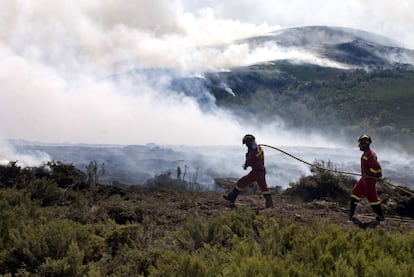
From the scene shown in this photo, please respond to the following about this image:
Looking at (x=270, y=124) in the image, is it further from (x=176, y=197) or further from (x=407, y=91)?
(x=176, y=197)

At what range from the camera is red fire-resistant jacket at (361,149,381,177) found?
9.93 metres

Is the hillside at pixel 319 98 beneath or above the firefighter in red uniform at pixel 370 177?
above

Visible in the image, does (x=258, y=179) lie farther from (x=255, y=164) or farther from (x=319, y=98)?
(x=319, y=98)

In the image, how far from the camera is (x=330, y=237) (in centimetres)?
566

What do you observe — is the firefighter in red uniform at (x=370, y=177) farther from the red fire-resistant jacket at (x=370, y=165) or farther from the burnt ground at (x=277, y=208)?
the burnt ground at (x=277, y=208)

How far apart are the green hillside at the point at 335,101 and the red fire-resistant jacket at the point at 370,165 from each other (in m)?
62.4

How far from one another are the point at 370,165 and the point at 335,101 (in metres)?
92.0

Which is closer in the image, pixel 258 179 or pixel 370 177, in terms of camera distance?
pixel 370 177

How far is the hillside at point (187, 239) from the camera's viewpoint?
15.5ft

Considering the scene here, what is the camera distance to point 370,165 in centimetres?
999

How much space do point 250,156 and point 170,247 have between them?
5.32m

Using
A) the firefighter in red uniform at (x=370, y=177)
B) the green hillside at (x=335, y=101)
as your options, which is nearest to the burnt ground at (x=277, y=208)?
the firefighter in red uniform at (x=370, y=177)

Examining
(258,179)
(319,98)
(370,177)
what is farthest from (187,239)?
(319,98)

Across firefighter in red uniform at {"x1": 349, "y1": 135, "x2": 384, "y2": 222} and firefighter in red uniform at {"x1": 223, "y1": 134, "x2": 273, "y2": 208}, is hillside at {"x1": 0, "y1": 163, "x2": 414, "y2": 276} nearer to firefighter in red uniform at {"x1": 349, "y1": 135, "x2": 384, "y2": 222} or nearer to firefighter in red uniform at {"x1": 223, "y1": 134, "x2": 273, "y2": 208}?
firefighter in red uniform at {"x1": 349, "y1": 135, "x2": 384, "y2": 222}
